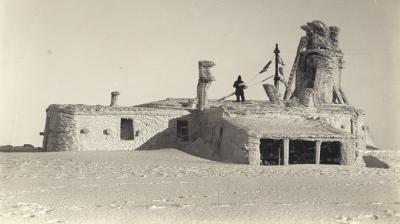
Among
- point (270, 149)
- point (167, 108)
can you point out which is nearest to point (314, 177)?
point (270, 149)

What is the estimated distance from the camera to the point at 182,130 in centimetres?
2828

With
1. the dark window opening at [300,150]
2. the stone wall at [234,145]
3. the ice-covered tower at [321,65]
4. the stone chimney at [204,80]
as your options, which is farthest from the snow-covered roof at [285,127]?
the ice-covered tower at [321,65]

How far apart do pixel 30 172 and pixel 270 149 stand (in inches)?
506

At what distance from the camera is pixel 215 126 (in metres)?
25.6

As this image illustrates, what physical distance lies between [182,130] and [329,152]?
27.7 feet

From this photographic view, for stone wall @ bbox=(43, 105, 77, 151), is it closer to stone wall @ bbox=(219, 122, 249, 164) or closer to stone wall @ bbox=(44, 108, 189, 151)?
stone wall @ bbox=(44, 108, 189, 151)

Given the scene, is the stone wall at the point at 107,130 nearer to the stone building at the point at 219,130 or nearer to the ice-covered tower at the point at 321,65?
the stone building at the point at 219,130

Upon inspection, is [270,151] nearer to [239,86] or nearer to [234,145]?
[234,145]

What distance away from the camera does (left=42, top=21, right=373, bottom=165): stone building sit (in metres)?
22.4

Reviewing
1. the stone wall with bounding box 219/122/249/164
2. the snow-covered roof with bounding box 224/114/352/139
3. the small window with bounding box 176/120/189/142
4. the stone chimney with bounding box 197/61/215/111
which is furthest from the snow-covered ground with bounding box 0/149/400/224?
the stone chimney with bounding box 197/61/215/111

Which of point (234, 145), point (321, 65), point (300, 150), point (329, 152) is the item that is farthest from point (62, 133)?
point (321, 65)

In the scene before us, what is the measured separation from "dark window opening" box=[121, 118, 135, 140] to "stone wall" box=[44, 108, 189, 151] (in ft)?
1.09

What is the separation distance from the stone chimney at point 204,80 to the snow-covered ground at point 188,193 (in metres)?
7.64

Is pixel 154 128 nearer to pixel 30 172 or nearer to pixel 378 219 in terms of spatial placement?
pixel 30 172
